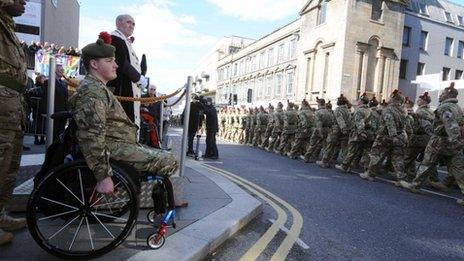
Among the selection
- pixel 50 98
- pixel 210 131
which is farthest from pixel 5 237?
pixel 210 131

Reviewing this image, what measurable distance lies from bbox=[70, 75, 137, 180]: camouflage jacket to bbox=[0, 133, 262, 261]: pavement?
86 cm

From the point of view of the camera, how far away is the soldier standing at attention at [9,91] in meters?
3.60

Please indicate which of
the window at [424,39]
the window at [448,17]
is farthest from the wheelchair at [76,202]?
the window at [448,17]

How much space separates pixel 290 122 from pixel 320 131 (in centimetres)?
319

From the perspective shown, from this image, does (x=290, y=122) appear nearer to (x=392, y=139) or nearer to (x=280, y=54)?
(x=392, y=139)

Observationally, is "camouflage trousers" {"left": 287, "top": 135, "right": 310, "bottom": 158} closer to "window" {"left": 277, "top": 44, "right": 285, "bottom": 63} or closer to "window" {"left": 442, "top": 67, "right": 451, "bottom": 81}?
"window" {"left": 277, "top": 44, "right": 285, "bottom": 63}

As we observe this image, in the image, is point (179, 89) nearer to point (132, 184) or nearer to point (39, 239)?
point (132, 184)

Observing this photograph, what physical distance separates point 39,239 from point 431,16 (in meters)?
53.0

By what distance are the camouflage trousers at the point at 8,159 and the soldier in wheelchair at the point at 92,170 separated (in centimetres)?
29

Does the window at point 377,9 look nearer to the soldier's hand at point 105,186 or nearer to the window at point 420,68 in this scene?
the window at point 420,68

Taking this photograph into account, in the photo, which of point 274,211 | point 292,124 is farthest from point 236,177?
point 292,124

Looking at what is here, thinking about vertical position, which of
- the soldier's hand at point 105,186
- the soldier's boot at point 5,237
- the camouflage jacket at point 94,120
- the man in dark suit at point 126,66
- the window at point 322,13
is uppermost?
the window at point 322,13

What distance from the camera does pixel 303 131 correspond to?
15453mm

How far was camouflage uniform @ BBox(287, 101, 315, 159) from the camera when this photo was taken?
1541 centimetres
